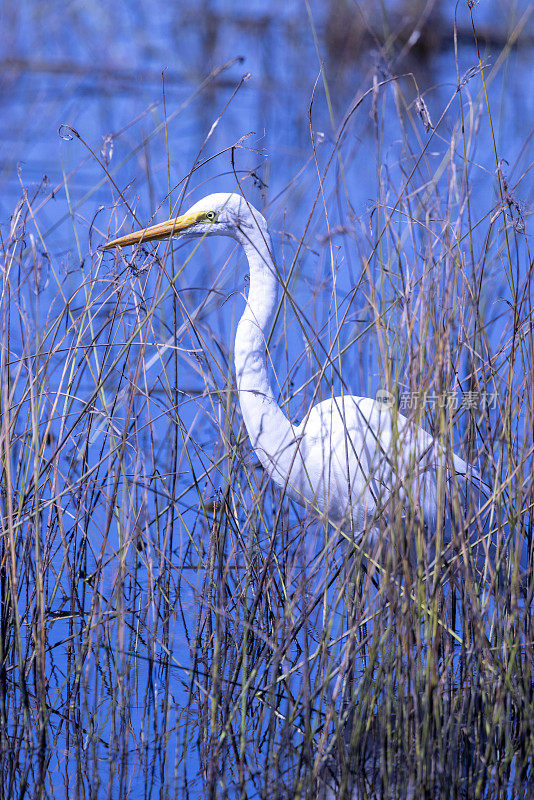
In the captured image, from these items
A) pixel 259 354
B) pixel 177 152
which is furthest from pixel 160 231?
pixel 177 152

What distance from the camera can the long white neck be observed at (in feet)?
8.35

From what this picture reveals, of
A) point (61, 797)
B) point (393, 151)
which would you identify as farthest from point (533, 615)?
point (393, 151)

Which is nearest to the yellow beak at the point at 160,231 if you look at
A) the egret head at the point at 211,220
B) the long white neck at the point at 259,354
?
the egret head at the point at 211,220

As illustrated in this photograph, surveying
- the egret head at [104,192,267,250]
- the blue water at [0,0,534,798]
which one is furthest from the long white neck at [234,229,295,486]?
the blue water at [0,0,534,798]

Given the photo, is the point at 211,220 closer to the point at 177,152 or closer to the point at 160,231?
the point at 160,231

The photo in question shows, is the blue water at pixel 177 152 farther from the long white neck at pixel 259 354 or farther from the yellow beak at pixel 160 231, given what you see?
the long white neck at pixel 259 354

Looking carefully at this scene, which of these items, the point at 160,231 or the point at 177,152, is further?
the point at 177,152

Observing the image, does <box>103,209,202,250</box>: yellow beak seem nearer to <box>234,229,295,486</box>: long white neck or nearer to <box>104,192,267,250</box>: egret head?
<box>104,192,267,250</box>: egret head

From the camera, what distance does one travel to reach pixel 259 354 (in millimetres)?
2559

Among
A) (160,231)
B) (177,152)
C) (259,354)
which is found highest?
(177,152)

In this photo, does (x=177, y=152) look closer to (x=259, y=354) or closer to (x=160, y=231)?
(x=160, y=231)

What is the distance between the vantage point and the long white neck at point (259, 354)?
2545mm

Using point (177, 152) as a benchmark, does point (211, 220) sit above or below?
below

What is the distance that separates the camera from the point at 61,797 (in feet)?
6.82
